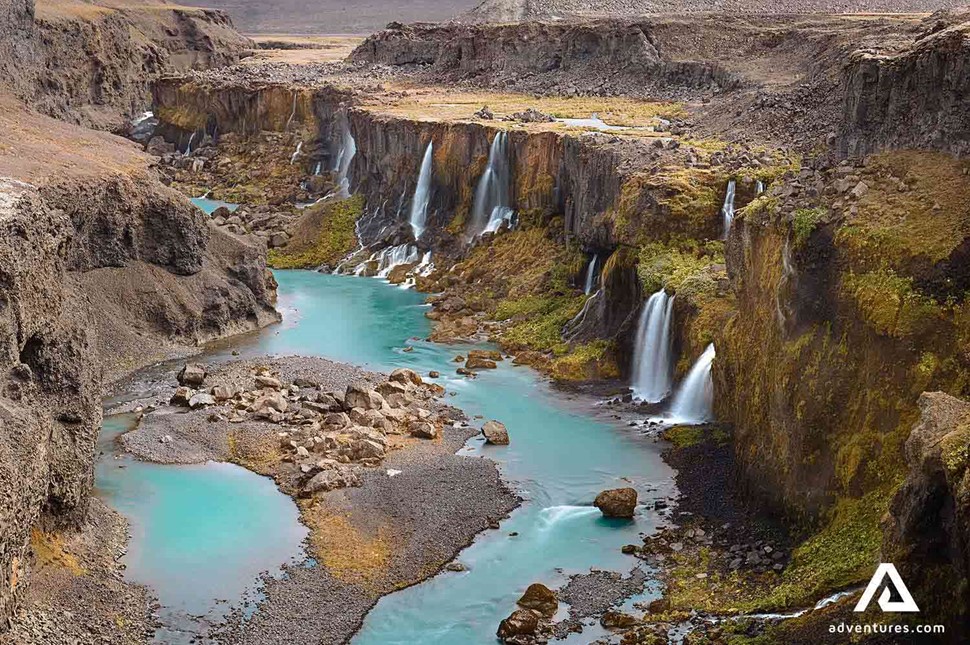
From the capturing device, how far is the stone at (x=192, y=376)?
152ft

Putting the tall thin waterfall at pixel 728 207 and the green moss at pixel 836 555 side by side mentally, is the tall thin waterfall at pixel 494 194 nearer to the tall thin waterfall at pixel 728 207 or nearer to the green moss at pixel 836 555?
the tall thin waterfall at pixel 728 207

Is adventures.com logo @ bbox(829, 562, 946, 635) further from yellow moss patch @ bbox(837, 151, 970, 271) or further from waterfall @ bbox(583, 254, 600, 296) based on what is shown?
waterfall @ bbox(583, 254, 600, 296)

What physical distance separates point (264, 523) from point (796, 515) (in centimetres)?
1469

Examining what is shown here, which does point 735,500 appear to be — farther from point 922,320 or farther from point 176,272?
point 176,272

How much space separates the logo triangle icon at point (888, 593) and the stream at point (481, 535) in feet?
22.7

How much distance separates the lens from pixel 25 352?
99.7 feet

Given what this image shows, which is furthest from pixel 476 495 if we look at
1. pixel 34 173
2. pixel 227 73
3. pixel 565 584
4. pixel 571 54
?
pixel 227 73

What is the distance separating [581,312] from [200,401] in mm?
17593

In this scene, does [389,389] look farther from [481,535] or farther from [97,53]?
[97,53]

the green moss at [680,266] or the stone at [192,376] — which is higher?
the green moss at [680,266]

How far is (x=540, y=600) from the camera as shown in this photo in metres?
29.8

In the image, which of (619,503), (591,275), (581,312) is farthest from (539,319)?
(619,503)

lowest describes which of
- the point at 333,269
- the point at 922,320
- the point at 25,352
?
the point at 333,269

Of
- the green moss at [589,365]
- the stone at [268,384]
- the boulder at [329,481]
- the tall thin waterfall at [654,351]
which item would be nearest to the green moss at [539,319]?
the green moss at [589,365]
